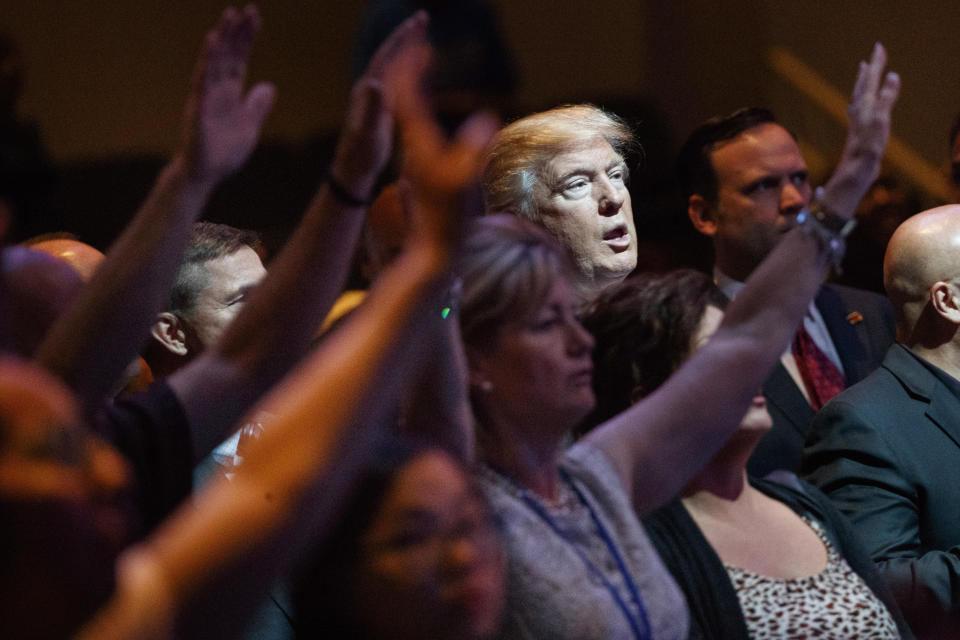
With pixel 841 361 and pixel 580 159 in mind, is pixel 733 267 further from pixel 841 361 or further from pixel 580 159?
pixel 580 159

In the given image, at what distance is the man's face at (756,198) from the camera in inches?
120

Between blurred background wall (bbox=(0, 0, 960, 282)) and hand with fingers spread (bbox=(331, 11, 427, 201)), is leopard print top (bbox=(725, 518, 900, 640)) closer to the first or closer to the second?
hand with fingers spread (bbox=(331, 11, 427, 201))

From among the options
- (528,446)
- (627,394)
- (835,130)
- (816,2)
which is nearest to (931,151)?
(835,130)

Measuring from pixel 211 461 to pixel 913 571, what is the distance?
3.92 feet

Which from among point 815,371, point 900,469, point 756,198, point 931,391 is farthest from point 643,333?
point 756,198

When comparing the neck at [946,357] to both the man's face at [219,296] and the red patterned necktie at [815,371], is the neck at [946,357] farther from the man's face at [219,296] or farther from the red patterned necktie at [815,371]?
the man's face at [219,296]

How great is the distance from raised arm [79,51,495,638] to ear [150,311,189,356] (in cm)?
155

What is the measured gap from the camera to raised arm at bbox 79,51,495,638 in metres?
0.82

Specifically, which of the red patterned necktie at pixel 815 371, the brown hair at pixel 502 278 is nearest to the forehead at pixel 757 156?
the red patterned necktie at pixel 815 371

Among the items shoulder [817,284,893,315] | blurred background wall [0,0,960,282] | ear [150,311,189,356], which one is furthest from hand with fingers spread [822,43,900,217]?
blurred background wall [0,0,960,282]

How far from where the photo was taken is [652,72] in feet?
18.7

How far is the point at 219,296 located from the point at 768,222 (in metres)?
1.36

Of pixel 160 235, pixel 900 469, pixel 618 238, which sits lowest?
pixel 900 469

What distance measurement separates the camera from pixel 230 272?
2.50 meters
